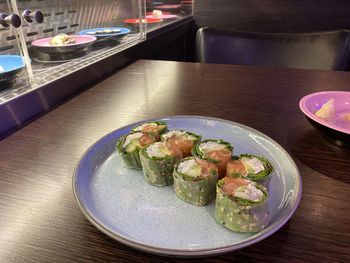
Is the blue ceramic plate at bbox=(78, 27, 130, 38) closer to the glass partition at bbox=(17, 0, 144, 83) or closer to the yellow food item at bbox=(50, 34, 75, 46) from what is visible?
the glass partition at bbox=(17, 0, 144, 83)

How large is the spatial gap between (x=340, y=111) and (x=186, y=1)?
2.08 m

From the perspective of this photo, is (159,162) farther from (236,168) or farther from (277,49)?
(277,49)

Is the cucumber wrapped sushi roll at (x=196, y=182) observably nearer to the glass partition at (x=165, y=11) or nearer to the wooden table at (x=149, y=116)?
the wooden table at (x=149, y=116)

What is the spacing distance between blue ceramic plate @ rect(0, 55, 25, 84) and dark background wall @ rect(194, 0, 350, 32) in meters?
1.83

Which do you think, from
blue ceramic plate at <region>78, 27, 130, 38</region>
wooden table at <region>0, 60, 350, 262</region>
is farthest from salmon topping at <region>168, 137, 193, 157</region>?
blue ceramic plate at <region>78, 27, 130, 38</region>

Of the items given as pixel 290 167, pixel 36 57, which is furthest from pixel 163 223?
pixel 36 57

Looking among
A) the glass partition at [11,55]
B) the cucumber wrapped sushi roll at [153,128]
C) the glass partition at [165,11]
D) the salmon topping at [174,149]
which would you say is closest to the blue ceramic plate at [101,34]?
the glass partition at [165,11]

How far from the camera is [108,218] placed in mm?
468

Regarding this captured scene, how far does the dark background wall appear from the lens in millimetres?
2104

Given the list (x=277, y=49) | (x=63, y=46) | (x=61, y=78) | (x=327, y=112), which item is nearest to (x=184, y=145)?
(x=327, y=112)

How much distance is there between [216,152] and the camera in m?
0.57

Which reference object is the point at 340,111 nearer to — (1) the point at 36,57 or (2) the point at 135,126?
(2) the point at 135,126

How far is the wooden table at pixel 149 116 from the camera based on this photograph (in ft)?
1.39

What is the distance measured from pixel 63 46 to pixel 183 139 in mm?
733
